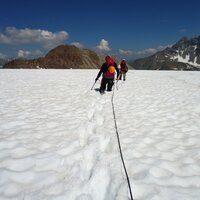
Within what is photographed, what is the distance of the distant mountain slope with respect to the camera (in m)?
164

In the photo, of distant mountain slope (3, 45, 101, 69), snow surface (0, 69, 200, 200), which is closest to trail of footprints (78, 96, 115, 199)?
snow surface (0, 69, 200, 200)

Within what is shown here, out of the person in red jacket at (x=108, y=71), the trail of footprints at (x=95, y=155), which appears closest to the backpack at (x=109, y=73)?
the person in red jacket at (x=108, y=71)

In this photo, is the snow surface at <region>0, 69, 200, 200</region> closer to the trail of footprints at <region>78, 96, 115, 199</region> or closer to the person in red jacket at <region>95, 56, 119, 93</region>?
the trail of footprints at <region>78, 96, 115, 199</region>

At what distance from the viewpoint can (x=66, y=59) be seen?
179000 mm

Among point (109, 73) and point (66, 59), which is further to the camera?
point (66, 59)

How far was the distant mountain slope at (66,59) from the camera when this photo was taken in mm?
164000

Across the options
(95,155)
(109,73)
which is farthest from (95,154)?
(109,73)

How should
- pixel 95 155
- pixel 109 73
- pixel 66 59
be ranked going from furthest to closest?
pixel 66 59 → pixel 109 73 → pixel 95 155

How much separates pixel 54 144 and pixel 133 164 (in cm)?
229

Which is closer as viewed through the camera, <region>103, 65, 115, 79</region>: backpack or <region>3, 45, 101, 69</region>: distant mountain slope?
<region>103, 65, 115, 79</region>: backpack

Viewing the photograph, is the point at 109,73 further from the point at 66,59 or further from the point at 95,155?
the point at 66,59

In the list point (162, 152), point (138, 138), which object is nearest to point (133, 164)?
point (162, 152)

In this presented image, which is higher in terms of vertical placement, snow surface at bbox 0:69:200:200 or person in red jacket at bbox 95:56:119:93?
person in red jacket at bbox 95:56:119:93

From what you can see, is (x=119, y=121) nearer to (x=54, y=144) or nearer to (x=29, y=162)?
(x=54, y=144)
